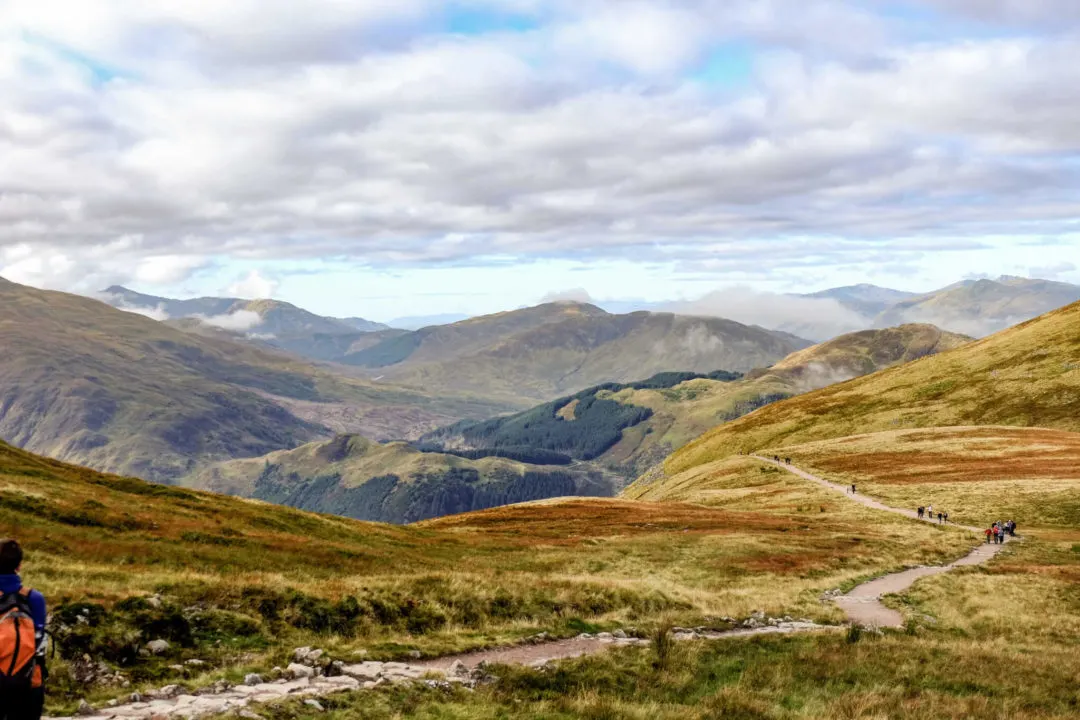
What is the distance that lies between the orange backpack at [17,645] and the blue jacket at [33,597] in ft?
0.37

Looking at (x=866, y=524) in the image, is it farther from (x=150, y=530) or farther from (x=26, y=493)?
(x=26, y=493)

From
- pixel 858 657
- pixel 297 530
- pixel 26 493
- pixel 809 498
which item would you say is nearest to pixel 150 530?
pixel 26 493

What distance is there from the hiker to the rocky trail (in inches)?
149

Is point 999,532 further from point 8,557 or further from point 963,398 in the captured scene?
point 963,398

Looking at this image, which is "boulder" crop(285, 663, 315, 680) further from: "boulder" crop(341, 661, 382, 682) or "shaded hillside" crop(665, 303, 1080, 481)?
"shaded hillside" crop(665, 303, 1080, 481)

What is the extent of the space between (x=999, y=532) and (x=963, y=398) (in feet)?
372

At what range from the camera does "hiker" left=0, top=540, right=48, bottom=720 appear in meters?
11.7

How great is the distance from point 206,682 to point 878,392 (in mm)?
194962

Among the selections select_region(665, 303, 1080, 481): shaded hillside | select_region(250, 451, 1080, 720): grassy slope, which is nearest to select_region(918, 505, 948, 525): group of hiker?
select_region(250, 451, 1080, 720): grassy slope

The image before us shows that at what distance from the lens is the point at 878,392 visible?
188 meters

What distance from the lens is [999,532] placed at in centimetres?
6259

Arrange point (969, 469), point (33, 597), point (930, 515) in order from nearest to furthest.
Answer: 1. point (33, 597)
2. point (930, 515)
3. point (969, 469)

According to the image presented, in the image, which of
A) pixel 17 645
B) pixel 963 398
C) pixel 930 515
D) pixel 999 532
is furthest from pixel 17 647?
pixel 963 398

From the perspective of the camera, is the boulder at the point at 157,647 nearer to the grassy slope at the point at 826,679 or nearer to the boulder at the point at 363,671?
the boulder at the point at 363,671
